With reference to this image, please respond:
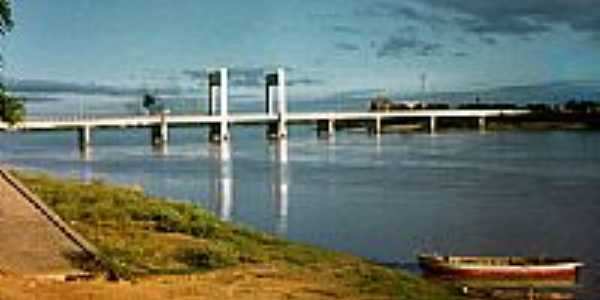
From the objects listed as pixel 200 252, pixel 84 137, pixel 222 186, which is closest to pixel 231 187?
pixel 222 186

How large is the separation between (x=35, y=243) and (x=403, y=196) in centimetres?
4495

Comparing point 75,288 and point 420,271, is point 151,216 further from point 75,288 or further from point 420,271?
point 75,288

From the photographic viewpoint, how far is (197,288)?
25.6 m

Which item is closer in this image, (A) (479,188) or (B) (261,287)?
(B) (261,287)

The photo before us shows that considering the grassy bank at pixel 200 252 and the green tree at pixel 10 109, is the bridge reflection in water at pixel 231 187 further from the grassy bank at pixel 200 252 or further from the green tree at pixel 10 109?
the green tree at pixel 10 109

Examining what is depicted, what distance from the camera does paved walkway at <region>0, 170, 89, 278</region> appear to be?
26.0 m

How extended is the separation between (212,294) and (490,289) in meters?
10.9

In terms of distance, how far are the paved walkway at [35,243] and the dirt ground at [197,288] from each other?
996 millimetres

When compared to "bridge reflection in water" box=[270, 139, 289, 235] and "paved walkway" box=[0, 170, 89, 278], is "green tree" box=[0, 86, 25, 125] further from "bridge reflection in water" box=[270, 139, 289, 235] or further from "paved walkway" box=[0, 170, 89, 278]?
"bridge reflection in water" box=[270, 139, 289, 235]

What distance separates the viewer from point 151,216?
39.1 m

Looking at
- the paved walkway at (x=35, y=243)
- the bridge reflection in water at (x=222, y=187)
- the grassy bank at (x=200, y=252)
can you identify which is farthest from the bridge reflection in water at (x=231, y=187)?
the paved walkway at (x=35, y=243)

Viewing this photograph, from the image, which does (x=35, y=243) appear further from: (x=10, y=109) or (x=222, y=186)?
(x=222, y=186)

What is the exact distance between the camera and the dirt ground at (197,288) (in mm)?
23828

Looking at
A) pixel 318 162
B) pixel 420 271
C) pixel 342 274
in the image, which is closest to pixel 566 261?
pixel 420 271
